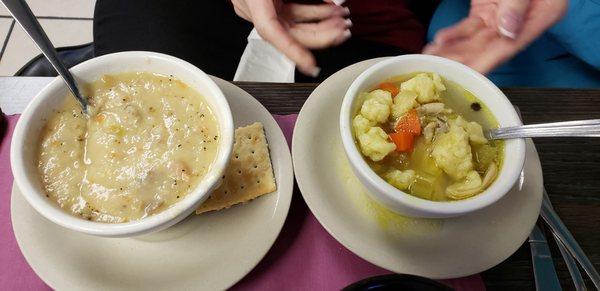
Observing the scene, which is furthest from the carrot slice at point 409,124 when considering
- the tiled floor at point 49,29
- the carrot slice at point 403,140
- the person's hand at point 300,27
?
the tiled floor at point 49,29

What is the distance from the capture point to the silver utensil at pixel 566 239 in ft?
2.60

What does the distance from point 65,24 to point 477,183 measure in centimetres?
205

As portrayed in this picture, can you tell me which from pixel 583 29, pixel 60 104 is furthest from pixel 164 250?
pixel 583 29

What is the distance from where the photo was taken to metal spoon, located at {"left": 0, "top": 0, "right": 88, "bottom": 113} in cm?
63

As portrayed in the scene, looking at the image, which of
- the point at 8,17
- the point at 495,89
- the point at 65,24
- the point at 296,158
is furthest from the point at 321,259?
the point at 8,17

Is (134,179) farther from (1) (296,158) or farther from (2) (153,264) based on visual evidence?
(1) (296,158)

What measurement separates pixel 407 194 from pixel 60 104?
0.55 meters

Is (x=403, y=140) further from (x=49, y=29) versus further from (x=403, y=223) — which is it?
(x=49, y=29)

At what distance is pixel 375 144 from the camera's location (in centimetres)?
75

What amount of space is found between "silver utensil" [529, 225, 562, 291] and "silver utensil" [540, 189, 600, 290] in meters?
0.03

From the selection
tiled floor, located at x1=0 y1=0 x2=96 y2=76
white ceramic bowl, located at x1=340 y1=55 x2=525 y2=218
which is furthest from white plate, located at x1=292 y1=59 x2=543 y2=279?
tiled floor, located at x1=0 y1=0 x2=96 y2=76

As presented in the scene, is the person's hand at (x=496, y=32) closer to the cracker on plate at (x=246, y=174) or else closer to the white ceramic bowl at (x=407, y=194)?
the white ceramic bowl at (x=407, y=194)

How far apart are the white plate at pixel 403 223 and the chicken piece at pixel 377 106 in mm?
101

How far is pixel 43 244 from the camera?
0.72 meters
